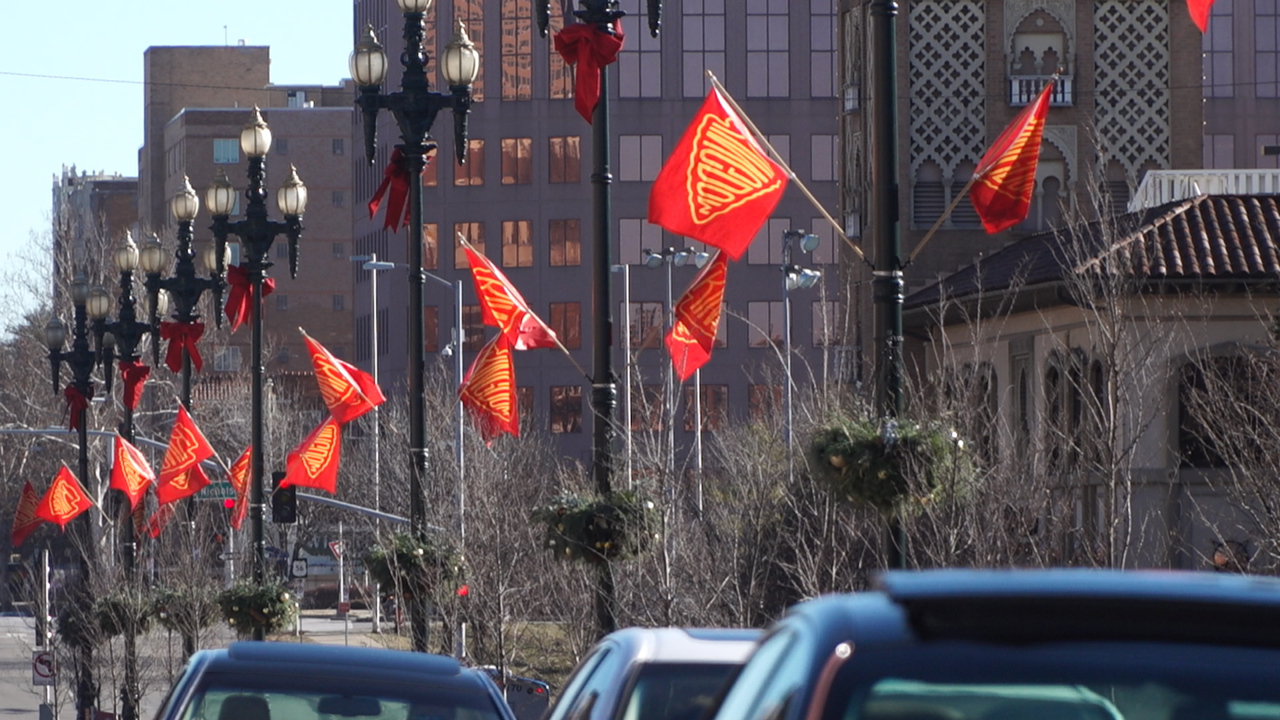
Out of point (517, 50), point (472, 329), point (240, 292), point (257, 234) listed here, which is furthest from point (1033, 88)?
point (472, 329)

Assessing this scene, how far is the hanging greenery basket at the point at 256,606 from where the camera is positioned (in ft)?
88.5

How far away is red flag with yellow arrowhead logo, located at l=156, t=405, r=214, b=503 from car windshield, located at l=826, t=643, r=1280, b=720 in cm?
2939

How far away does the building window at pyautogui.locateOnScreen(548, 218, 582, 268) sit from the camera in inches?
3868

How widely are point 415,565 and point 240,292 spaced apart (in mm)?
8549

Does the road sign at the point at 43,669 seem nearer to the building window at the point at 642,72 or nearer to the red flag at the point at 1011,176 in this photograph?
the red flag at the point at 1011,176

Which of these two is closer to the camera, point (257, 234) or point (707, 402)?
point (257, 234)

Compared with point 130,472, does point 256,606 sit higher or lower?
lower

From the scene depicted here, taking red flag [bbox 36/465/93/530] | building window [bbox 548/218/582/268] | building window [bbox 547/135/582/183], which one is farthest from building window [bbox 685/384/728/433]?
red flag [bbox 36/465/93/530]

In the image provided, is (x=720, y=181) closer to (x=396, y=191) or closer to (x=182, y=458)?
(x=396, y=191)

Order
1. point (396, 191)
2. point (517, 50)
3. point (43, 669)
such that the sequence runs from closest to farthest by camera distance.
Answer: point (396, 191), point (43, 669), point (517, 50)

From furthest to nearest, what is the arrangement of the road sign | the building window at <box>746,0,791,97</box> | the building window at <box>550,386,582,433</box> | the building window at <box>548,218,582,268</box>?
the building window at <box>548,218,582,268</box> < the building window at <box>550,386,582,433</box> < the building window at <box>746,0,791,97</box> < the road sign

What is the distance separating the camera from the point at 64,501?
124 ft

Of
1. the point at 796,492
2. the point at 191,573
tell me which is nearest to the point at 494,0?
the point at 191,573

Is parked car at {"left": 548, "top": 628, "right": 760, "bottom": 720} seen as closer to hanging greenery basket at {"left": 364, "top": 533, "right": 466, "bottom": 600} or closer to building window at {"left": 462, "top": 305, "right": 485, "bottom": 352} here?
hanging greenery basket at {"left": 364, "top": 533, "right": 466, "bottom": 600}
